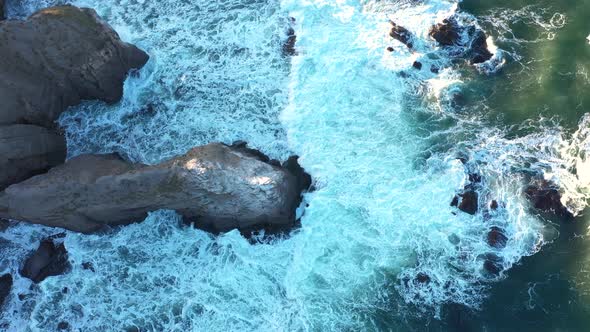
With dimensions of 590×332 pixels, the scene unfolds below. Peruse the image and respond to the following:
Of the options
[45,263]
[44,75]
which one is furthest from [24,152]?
[45,263]

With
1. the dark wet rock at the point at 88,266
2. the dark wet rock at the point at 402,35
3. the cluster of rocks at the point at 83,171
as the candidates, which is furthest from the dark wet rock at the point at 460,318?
the dark wet rock at the point at 88,266

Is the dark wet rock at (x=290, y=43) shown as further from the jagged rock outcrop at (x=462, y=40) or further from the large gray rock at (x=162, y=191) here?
the jagged rock outcrop at (x=462, y=40)

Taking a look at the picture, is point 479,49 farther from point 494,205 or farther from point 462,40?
point 494,205

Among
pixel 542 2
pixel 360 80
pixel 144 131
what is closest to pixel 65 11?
pixel 144 131

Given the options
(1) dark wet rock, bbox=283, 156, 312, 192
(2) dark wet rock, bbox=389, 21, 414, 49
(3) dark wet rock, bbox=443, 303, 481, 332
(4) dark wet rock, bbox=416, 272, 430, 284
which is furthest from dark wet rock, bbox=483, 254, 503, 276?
Result: (2) dark wet rock, bbox=389, 21, 414, 49

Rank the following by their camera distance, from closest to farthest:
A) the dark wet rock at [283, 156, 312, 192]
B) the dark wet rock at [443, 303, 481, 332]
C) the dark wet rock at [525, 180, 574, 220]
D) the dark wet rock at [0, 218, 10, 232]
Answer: the dark wet rock at [443, 303, 481, 332] < the dark wet rock at [525, 180, 574, 220] < the dark wet rock at [283, 156, 312, 192] < the dark wet rock at [0, 218, 10, 232]

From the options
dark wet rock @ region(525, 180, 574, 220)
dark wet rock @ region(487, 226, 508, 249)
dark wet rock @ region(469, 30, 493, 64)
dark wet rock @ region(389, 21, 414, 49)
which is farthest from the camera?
dark wet rock @ region(389, 21, 414, 49)

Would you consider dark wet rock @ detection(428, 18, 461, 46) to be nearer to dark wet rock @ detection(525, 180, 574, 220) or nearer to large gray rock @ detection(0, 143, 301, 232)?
dark wet rock @ detection(525, 180, 574, 220)

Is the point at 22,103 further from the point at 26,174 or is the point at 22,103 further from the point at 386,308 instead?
the point at 386,308
